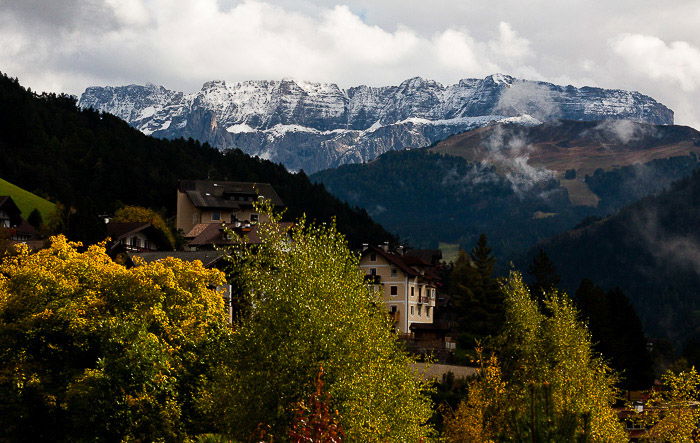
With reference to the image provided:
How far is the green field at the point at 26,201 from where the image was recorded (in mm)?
147500

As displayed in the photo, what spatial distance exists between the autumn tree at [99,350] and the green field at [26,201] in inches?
3685

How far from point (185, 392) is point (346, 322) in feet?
39.4

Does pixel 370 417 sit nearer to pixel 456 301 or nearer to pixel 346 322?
pixel 346 322

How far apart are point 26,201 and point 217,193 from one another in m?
33.3

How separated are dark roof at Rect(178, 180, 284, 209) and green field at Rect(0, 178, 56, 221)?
76.1 ft

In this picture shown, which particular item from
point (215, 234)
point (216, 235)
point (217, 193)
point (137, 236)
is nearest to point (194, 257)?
point (137, 236)

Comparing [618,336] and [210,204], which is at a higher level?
[210,204]

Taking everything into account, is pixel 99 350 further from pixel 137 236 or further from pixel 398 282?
pixel 398 282

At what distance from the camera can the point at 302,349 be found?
4225 cm

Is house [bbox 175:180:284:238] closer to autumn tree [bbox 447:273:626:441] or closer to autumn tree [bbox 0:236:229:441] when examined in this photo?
autumn tree [bbox 447:273:626:441]

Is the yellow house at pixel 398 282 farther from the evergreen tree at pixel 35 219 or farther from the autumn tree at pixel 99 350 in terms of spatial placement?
the autumn tree at pixel 99 350

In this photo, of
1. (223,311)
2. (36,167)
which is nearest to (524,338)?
(223,311)

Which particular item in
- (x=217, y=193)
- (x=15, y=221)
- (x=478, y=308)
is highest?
(x=217, y=193)

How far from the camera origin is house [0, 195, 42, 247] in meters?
129
